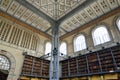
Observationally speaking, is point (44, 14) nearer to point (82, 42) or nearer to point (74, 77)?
point (82, 42)

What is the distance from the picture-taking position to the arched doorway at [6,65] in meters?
6.17

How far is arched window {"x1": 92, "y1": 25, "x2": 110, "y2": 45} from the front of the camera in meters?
7.08

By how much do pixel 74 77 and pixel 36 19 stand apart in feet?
19.7

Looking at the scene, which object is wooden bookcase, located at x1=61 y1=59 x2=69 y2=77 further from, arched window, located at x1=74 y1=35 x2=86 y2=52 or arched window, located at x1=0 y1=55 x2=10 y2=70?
arched window, located at x1=0 y1=55 x2=10 y2=70

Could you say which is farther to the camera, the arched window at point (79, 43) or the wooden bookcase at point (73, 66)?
the arched window at point (79, 43)

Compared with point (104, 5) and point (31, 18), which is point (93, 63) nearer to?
point (104, 5)

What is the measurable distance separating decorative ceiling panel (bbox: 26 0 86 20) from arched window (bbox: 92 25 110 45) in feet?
9.00

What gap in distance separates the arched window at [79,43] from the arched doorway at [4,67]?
18.9 ft

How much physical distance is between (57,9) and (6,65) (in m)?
5.72

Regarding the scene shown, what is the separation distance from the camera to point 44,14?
7695 millimetres

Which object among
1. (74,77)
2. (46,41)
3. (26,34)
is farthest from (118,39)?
(26,34)

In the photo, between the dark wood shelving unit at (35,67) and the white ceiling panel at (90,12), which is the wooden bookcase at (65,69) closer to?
the dark wood shelving unit at (35,67)

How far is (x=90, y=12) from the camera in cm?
777

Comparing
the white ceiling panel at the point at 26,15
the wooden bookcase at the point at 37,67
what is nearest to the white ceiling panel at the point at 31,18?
the white ceiling panel at the point at 26,15
